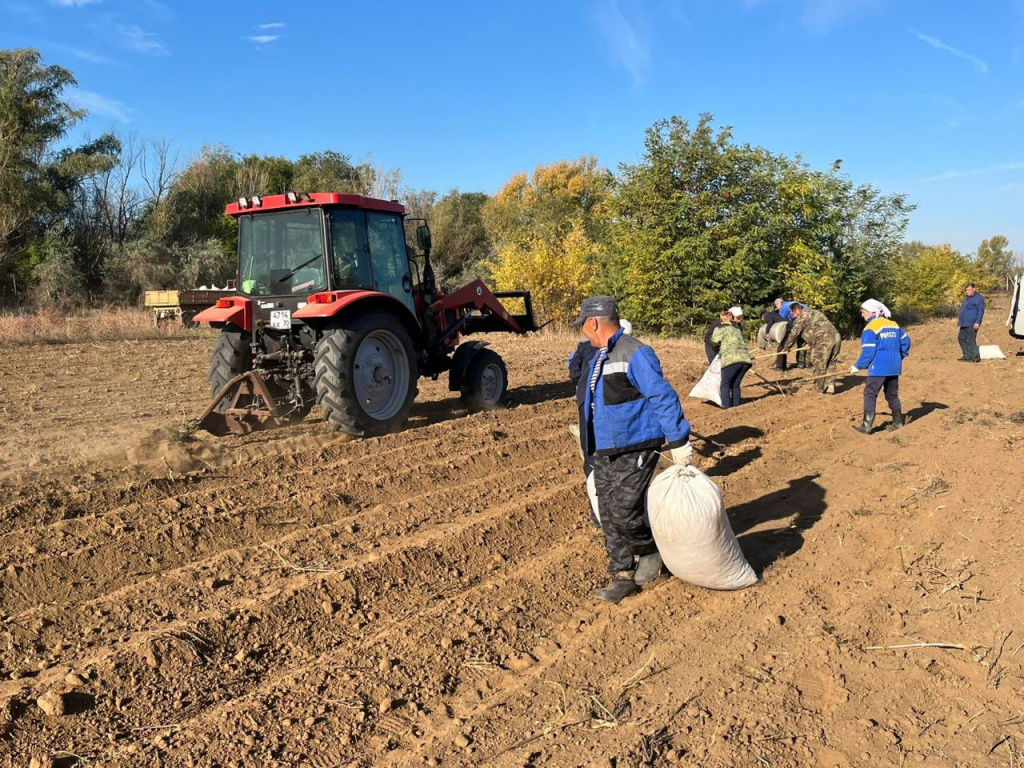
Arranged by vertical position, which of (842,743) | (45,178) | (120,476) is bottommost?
(842,743)

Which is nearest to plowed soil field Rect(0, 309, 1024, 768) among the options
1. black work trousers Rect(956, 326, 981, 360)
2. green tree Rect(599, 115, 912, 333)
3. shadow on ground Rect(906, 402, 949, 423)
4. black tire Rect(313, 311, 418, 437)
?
black tire Rect(313, 311, 418, 437)

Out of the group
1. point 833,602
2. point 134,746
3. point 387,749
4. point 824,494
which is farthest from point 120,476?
point 824,494

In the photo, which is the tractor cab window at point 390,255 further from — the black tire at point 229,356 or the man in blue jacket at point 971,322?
the man in blue jacket at point 971,322

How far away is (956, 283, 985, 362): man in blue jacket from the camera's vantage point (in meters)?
14.0

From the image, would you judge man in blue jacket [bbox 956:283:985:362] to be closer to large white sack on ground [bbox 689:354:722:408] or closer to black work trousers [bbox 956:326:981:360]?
black work trousers [bbox 956:326:981:360]

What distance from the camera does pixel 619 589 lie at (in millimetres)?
3926

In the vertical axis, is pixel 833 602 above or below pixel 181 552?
below

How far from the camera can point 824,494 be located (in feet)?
18.6

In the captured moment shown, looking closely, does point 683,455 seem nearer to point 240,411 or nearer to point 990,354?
point 240,411

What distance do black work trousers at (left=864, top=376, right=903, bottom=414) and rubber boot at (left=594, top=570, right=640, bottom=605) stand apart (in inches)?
193

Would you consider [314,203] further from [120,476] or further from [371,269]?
[120,476]

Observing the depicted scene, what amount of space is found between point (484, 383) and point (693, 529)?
5.33 m

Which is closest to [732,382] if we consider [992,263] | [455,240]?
[455,240]

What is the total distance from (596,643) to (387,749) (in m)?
1.11
